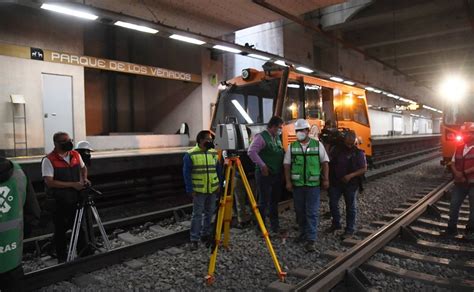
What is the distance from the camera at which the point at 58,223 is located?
4.80 meters

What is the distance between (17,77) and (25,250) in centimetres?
600

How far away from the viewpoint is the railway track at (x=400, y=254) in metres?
3.83

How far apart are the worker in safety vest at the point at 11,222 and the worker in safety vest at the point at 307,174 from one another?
3429 mm

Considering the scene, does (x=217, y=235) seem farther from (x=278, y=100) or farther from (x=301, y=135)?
(x=278, y=100)

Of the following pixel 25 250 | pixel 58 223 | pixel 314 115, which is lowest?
pixel 25 250

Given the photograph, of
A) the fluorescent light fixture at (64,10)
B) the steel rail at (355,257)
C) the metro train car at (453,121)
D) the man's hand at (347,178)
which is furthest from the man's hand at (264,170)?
the metro train car at (453,121)

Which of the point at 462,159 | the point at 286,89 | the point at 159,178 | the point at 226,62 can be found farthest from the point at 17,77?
the point at 462,159

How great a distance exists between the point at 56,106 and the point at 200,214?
7.17 meters

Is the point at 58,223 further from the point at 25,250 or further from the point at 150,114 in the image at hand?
the point at 150,114

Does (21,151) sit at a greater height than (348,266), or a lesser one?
greater

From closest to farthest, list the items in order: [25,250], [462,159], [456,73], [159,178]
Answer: [25,250], [462,159], [159,178], [456,73]

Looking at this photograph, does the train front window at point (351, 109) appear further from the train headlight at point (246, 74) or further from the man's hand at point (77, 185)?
the man's hand at point (77, 185)

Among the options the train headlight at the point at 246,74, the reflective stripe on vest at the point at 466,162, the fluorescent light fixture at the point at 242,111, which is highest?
the train headlight at the point at 246,74

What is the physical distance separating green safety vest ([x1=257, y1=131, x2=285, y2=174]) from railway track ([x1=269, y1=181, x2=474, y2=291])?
1497 millimetres
